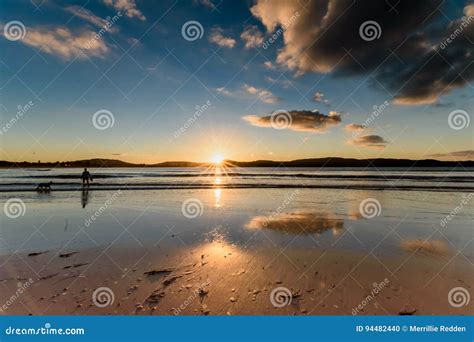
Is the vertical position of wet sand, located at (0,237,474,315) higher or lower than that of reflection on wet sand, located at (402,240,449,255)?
lower

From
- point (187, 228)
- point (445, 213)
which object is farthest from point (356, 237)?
point (445, 213)

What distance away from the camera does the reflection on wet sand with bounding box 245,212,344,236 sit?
9.36 m

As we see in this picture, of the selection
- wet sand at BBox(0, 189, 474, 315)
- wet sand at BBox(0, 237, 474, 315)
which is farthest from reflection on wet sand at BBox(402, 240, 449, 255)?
wet sand at BBox(0, 237, 474, 315)

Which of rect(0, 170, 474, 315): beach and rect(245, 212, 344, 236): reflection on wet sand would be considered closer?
rect(0, 170, 474, 315): beach

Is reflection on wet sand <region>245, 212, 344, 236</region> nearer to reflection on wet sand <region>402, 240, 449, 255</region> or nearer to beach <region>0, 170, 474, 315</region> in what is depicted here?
beach <region>0, 170, 474, 315</region>

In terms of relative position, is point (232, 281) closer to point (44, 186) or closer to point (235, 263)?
point (235, 263)

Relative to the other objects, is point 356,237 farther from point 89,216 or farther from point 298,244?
point 89,216

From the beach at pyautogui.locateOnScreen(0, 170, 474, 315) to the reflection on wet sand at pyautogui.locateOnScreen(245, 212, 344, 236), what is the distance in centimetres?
4

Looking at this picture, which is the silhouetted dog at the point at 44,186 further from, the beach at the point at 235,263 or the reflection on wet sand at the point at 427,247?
the reflection on wet sand at the point at 427,247

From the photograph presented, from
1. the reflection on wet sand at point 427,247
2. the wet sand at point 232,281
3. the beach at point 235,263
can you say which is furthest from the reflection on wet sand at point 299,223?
the wet sand at point 232,281

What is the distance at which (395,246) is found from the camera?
7785 mm

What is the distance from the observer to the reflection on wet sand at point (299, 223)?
369 inches

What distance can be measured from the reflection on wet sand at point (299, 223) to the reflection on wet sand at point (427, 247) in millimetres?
1981

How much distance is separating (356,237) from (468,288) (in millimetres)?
3147
